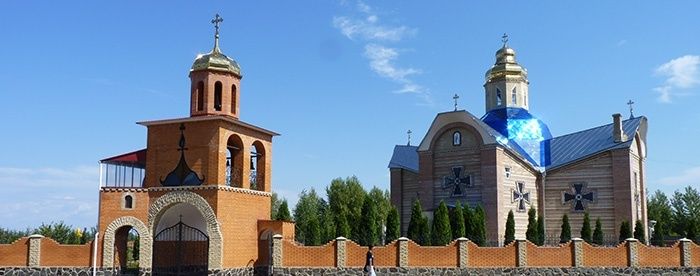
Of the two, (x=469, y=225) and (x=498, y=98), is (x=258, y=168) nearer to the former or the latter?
(x=469, y=225)

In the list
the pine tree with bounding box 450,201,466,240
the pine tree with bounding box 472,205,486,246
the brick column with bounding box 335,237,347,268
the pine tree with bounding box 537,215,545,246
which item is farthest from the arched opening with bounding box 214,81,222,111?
the pine tree with bounding box 537,215,545,246

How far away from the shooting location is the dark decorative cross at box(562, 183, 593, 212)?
90.6 feet

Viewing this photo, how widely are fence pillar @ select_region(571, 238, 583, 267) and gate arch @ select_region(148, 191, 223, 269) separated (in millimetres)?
9971

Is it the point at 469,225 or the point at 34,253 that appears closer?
the point at 34,253

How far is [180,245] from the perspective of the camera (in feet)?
60.3

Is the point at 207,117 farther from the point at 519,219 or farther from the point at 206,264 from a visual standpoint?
the point at 519,219

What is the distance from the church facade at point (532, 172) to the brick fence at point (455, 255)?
621cm

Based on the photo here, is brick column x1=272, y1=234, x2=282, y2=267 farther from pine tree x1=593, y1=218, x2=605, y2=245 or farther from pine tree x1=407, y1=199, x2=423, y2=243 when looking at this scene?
pine tree x1=593, y1=218, x2=605, y2=245

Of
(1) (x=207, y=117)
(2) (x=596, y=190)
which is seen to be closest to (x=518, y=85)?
(2) (x=596, y=190)

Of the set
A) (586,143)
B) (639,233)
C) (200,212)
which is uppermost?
(586,143)

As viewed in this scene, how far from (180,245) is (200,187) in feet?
5.30

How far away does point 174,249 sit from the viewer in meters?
19.3

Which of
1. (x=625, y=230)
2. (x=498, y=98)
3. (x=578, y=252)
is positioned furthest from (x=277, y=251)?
(x=498, y=98)

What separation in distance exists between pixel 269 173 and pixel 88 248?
541 cm
